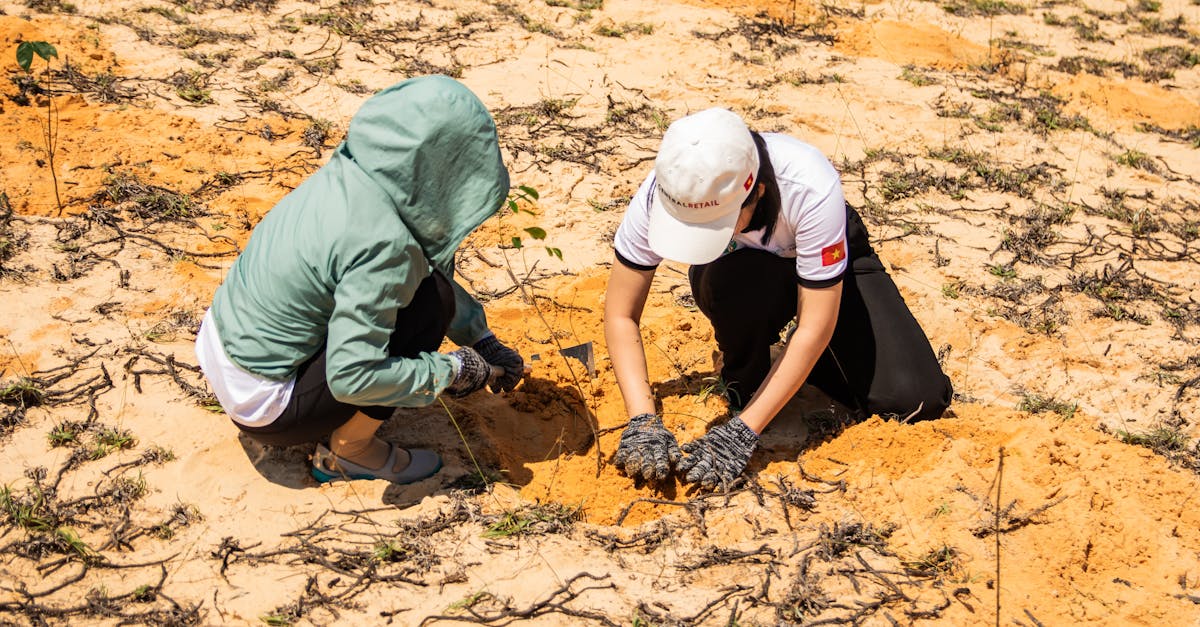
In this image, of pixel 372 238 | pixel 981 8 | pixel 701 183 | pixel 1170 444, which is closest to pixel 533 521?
pixel 372 238

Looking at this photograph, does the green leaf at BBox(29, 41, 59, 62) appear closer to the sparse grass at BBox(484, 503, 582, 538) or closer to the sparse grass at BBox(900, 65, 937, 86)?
the sparse grass at BBox(484, 503, 582, 538)

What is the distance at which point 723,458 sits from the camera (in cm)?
257

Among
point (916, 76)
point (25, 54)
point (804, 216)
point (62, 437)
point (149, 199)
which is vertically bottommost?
point (62, 437)

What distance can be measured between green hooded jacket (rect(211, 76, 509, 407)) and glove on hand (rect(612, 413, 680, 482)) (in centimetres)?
55

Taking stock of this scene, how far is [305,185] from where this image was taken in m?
2.34

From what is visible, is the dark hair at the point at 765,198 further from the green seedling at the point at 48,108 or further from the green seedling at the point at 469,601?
the green seedling at the point at 48,108

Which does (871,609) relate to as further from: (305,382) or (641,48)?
(641,48)

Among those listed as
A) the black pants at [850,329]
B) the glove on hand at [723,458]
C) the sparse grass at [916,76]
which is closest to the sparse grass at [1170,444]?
the black pants at [850,329]

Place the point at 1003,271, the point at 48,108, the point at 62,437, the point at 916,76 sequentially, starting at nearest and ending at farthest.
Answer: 1. the point at 62,437
2. the point at 1003,271
3. the point at 48,108
4. the point at 916,76

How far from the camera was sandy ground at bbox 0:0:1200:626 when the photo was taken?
231 centimetres

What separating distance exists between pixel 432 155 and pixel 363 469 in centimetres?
94

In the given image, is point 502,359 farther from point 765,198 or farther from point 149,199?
point 149,199

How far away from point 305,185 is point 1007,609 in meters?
1.89

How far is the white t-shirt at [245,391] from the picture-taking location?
2.36 m
